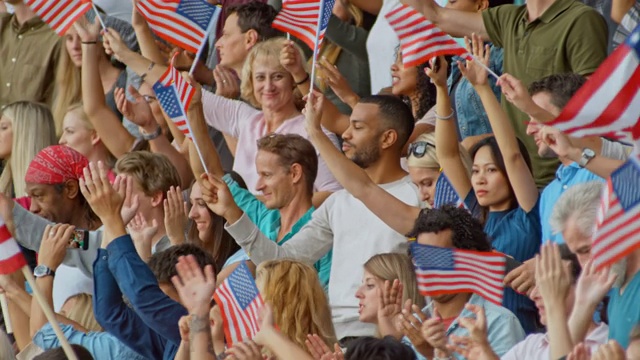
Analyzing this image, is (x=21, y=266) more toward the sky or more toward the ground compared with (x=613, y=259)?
more toward the ground

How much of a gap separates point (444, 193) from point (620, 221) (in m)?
2.29

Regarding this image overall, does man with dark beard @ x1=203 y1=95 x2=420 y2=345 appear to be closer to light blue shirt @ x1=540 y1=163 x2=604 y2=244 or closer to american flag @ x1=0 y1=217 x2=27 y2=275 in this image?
light blue shirt @ x1=540 y1=163 x2=604 y2=244

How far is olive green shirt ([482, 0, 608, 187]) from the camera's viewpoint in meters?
8.77

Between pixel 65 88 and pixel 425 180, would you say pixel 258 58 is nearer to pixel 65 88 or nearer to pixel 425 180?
pixel 425 180

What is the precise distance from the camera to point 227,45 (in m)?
10.7

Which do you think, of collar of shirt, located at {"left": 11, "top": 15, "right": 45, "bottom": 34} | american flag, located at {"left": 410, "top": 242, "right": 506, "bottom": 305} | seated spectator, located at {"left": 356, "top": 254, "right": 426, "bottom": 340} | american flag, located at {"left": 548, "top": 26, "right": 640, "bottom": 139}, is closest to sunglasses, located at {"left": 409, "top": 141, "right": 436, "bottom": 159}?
seated spectator, located at {"left": 356, "top": 254, "right": 426, "bottom": 340}

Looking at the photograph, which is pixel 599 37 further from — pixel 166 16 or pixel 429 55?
pixel 166 16

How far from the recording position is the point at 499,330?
716cm

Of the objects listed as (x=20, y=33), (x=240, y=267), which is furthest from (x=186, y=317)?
(x=20, y=33)

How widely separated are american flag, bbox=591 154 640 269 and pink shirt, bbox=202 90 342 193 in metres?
3.45

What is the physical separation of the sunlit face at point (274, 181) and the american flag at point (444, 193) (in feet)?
2.94

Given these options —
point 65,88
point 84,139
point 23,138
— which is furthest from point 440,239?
point 65,88

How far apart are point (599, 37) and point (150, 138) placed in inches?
117

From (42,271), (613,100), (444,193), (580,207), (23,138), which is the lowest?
(23,138)
